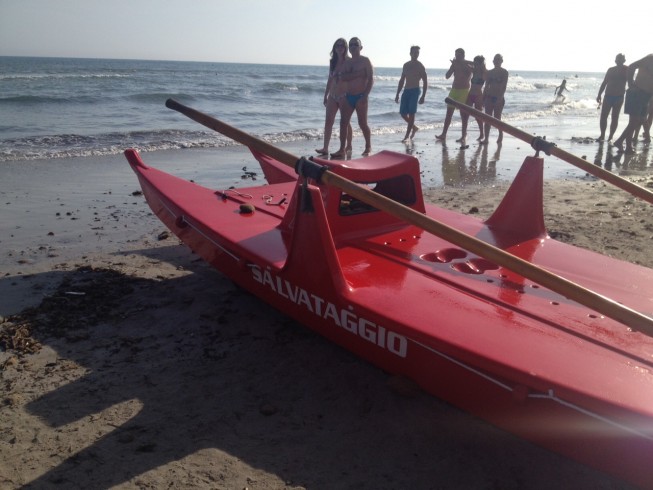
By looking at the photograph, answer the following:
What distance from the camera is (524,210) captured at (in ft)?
12.8

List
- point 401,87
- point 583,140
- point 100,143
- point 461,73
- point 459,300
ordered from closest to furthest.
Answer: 1. point 459,300
2. point 100,143
3. point 401,87
4. point 461,73
5. point 583,140

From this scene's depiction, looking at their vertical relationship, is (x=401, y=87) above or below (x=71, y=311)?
above

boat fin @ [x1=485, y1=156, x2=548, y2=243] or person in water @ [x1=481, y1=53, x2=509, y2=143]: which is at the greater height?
person in water @ [x1=481, y1=53, x2=509, y2=143]

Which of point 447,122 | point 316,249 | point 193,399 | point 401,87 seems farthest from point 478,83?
point 193,399

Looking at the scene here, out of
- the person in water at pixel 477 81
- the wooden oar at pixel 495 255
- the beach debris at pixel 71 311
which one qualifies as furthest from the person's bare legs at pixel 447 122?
the wooden oar at pixel 495 255

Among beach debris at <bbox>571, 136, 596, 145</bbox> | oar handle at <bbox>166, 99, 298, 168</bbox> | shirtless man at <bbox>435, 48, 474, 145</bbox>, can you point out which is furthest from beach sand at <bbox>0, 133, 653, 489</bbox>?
beach debris at <bbox>571, 136, 596, 145</bbox>

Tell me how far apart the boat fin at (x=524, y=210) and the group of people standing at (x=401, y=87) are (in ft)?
16.9

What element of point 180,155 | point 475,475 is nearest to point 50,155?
point 180,155

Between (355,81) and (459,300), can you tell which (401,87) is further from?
(459,300)

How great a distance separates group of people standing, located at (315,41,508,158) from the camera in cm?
867

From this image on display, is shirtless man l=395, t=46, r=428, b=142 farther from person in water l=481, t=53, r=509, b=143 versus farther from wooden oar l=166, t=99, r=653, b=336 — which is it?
wooden oar l=166, t=99, r=653, b=336

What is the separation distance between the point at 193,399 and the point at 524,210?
257 cm

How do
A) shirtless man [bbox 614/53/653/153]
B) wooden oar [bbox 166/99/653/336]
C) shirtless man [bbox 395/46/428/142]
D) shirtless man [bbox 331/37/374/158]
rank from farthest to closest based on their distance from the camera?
shirtless man [bbox 395/46/428/142], shirtless man [bbox 614/53/653/153], shirtless man [bbox 331/37/374/158], wooden oar [bbox 166/99/653/336]

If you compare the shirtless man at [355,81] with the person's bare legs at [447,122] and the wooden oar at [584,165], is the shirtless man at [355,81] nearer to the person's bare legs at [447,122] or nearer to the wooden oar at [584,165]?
the person's bare legs at [447,122]
